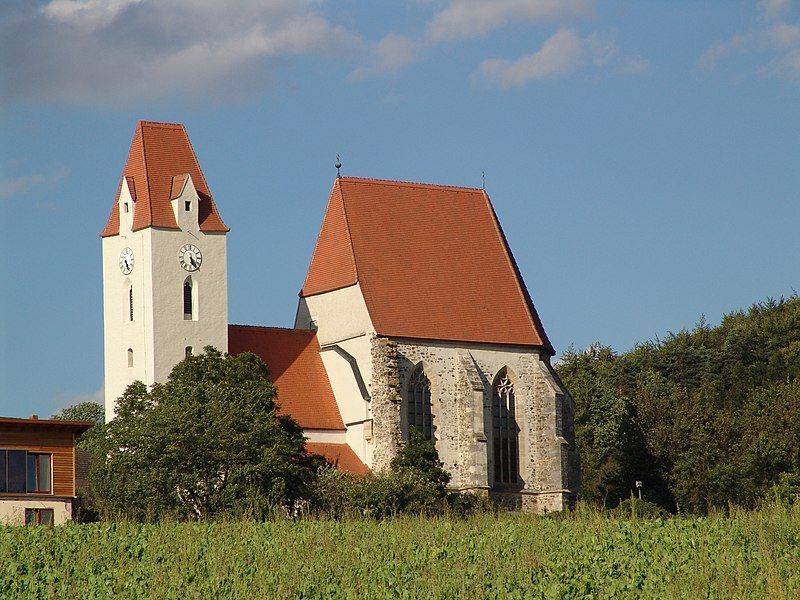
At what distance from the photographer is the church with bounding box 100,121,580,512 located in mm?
53594

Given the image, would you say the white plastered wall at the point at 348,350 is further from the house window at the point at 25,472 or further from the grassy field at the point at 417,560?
the grassy field at the point at 417,560

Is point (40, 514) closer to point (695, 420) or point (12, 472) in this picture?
point (12, 472)

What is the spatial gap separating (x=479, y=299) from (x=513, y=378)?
8.97ft

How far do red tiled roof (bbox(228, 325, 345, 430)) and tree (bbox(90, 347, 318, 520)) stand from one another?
193 inches

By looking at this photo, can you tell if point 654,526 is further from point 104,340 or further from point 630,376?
point 630,376

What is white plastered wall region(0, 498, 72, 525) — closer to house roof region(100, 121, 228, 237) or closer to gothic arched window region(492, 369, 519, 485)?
house roof region(100, 121, 228, 237)

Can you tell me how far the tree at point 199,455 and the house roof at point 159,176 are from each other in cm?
632

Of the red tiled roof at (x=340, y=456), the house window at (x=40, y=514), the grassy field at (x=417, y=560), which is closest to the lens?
the grassy field at (x=417, y=560)

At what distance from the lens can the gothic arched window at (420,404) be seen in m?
54.5

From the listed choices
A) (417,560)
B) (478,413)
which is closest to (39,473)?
(478,413)

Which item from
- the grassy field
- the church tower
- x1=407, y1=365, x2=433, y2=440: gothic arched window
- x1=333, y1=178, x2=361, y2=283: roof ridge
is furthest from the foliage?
the grassy field

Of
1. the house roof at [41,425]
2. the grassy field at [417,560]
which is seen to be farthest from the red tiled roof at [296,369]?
the grassy field at [417,560]

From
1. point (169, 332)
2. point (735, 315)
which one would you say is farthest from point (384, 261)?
point (735, 315)

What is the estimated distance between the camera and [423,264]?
57.4 m
